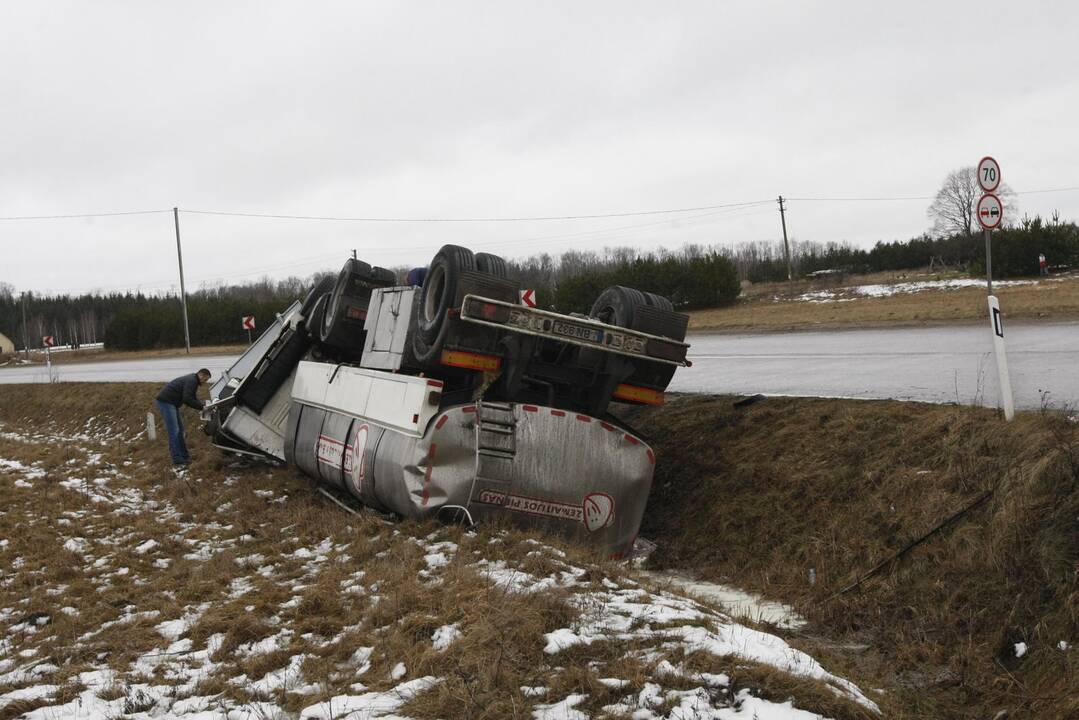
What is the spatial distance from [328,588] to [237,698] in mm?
1810

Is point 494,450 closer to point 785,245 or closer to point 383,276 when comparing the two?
point 383,276

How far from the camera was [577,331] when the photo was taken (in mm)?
7898

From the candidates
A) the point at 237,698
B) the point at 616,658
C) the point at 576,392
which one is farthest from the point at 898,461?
the point at 237,698

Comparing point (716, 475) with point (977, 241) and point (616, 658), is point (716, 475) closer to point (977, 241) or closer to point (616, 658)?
point (616, 658)

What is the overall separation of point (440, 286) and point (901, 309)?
18.6 m

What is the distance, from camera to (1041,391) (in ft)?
28.2

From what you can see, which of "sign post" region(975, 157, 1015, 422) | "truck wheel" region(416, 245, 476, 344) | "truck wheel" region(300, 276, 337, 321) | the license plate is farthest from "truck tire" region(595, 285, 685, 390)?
"truck wheel" region(300, 276, 337, 321)

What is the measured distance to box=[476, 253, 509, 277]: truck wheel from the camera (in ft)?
28.4

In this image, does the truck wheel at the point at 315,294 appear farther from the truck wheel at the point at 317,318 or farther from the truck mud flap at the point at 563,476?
the truck mud flap at the point at 563,476

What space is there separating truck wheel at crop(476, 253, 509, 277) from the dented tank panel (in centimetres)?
153

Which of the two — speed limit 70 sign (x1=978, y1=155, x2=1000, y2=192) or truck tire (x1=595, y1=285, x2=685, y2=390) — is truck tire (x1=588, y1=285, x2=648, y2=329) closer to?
truck tire (x1=595, y1=285, x2=685, y2=390)

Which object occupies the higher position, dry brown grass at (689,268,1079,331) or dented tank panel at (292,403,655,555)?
dry brown grass at (689,268,1079,331)

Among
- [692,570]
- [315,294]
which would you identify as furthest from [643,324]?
[315,294]

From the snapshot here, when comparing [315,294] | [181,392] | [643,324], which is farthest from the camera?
[181,392]
